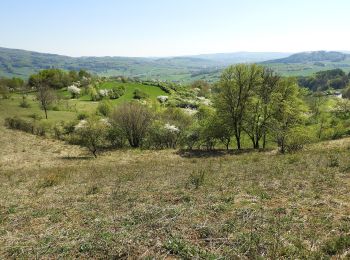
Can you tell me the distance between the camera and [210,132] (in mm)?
40188

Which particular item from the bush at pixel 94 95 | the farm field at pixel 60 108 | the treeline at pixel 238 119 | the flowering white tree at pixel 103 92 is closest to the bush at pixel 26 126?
the farm field at pixel 60 108

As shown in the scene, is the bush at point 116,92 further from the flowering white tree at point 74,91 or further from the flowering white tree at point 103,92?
the flowering white tree at point 74,91

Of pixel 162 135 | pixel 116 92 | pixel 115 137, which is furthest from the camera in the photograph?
pixel 116 92

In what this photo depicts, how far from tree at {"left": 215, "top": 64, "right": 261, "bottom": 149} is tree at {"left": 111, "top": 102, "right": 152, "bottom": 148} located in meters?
13.0

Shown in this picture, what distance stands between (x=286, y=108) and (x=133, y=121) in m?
22.4

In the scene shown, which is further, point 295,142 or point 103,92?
point 103,92

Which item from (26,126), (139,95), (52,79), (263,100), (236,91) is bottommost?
(26,126)

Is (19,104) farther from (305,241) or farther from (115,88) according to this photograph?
(305,241)

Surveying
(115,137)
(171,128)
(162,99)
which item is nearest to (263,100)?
(171,128)

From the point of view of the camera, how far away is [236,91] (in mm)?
39156

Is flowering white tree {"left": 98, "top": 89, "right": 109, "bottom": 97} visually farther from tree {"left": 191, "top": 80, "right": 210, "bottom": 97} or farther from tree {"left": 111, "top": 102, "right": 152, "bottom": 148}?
tree {"left": 111, "top": 102, "right": 152, "bottom": 148}

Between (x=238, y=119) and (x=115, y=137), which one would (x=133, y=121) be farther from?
(x=238, y=119)

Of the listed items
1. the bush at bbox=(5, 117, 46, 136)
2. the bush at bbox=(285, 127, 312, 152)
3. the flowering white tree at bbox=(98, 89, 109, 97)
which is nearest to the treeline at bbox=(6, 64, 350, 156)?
the bush at bbox=(285, 127, 312, 152)

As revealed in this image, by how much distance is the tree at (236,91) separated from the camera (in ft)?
126
